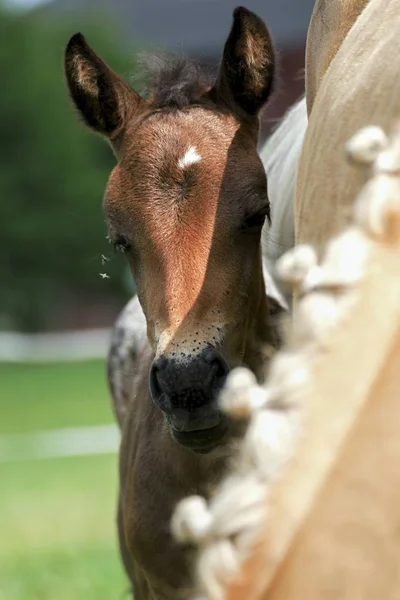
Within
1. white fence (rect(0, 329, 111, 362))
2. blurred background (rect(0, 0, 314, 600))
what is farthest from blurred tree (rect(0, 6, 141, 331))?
white fence (rect(0, 329, 111, 362))

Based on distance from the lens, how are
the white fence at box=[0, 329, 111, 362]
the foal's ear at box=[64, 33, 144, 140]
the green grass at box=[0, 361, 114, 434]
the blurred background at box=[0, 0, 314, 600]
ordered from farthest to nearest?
the white fence at box=[0, 329, 111, 362] → the green grass at box=[0, 361, 114, 434] → the blurred background at box=[0, 0, 314, 600] → the foal's ear at box=[64, 33, 144, 140]

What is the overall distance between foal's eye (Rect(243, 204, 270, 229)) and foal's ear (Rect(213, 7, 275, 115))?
0.43 meters

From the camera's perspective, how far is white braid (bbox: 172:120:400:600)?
30.0 inches

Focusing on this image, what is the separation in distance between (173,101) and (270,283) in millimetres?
971

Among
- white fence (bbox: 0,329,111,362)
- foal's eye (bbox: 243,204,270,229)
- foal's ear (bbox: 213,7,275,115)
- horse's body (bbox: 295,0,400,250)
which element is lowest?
white fence (bbox: 0,329,111,362)

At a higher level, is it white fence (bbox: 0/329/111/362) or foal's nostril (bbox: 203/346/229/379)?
foal's nostril (bbox: 203/346/229/379)

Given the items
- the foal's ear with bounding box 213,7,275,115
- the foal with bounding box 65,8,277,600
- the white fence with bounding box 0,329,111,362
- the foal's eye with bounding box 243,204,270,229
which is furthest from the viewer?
the white fence with bounding box 0,329,111,362

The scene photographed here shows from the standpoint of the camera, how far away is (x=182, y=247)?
273 cm

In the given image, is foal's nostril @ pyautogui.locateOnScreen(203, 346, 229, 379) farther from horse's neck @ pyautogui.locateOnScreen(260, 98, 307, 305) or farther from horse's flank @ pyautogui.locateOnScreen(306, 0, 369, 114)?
horse's flank @ pyautogui.locateOnScreen(306, 0, 369, 114)

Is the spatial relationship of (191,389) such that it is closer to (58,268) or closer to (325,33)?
(325,33)

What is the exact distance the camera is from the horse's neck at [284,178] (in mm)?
3113

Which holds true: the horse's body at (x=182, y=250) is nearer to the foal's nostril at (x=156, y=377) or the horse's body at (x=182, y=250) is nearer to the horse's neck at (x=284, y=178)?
the foal's nostril at (x=156, y=377)

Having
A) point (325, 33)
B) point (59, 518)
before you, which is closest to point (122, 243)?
point (325, 33)

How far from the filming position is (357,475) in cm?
77
